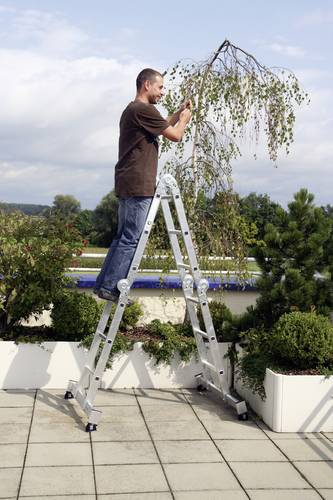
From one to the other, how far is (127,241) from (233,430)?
172 centimetres

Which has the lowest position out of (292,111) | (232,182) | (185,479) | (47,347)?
(185,479)

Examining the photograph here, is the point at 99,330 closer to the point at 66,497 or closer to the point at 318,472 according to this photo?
the point at 66,497

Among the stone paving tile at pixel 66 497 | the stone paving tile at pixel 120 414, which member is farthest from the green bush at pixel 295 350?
the stone paving tile at pixel 66 497

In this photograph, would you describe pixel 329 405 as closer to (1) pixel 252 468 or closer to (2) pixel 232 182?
(1) pixel 252 468

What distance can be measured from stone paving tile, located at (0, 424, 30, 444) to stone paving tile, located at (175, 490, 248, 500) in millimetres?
1383

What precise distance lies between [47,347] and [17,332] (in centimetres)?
62

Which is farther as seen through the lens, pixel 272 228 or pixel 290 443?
pixel 272 228

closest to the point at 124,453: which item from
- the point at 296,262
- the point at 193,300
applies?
the point at 193,300

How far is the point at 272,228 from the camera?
6531 millimetres

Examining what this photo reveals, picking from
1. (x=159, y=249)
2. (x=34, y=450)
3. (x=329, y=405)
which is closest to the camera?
(x=34, y=450)

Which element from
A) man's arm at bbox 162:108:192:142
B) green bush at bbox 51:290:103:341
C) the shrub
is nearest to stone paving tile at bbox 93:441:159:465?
green bush at bbox 51:290:103:341

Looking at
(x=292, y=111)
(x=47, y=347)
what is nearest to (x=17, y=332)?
(x=47, y=347)

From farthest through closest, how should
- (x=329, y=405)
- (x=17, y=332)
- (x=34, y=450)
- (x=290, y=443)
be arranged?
1. (x=17, y=332)
2. (x=329, y=405)
3. (x=290, y=443)
4. (x=34, y=450)

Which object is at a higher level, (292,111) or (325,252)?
(292,111)
